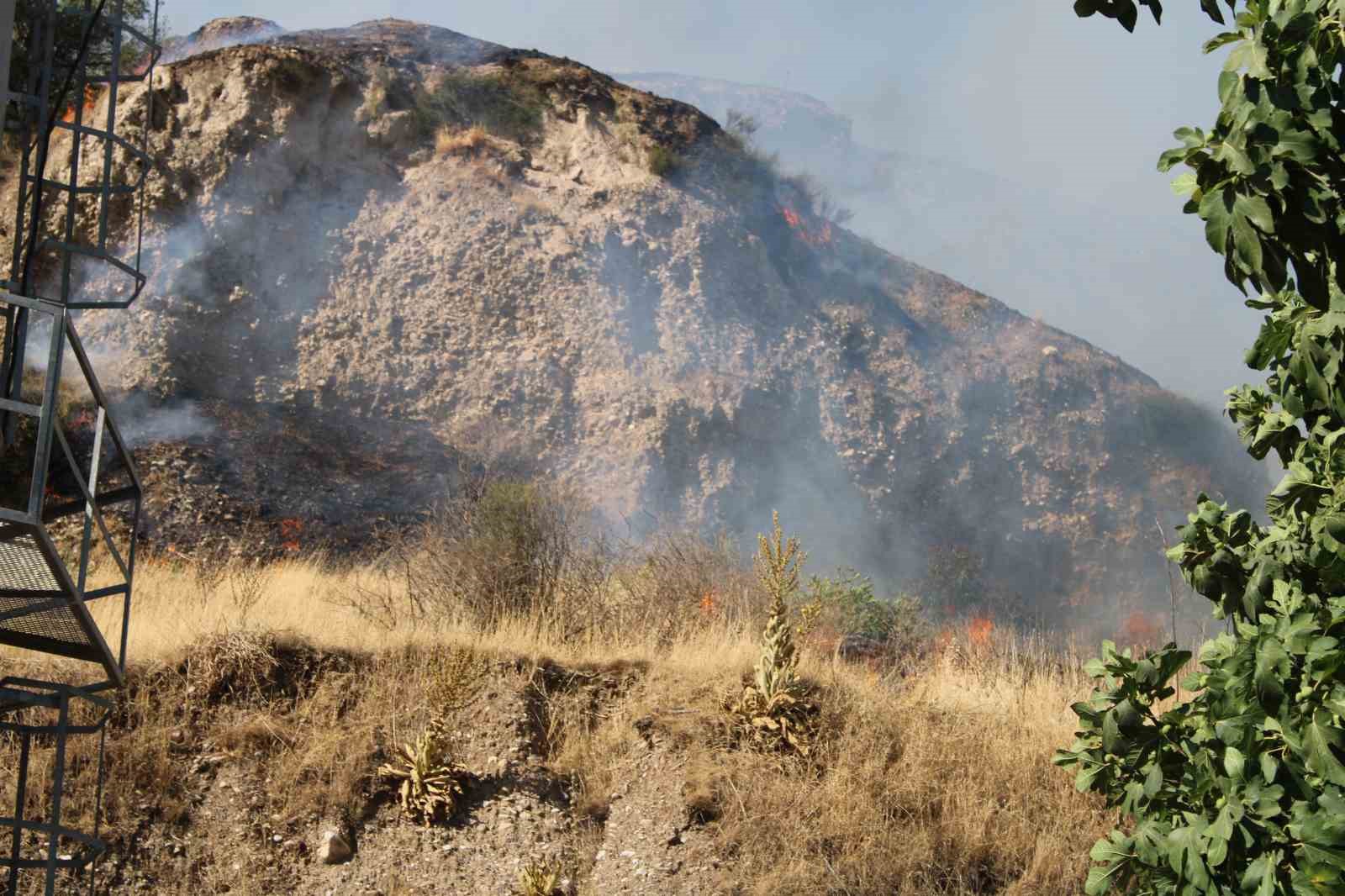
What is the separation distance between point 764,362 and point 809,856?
13300mm

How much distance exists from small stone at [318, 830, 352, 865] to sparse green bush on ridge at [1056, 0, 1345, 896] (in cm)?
492

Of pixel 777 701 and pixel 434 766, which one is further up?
pixel 777 701

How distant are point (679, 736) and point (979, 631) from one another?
7605 millimetres

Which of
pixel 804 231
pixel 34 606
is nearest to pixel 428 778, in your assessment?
pixel 34 606

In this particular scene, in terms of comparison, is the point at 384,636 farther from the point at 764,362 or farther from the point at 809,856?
the point at 764,362

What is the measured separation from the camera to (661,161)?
21.7 meters

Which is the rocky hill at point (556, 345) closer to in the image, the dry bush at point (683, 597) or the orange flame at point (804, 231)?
the orange flame at point (804, 231)

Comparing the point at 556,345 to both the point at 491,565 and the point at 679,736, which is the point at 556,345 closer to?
the point at 491,565

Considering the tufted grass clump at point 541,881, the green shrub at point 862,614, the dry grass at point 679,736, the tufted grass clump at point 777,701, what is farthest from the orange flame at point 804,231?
the tufted grass clump at point 541,881

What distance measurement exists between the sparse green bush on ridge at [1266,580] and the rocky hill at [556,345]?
12721 millimetres

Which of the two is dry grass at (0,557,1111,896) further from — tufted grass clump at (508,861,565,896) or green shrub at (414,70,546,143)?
green shrub at (414,70,546,143)

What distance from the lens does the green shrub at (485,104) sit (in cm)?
2172

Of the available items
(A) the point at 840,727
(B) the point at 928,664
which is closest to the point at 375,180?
(B) the point at 928,664

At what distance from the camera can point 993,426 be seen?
74.0 feet
